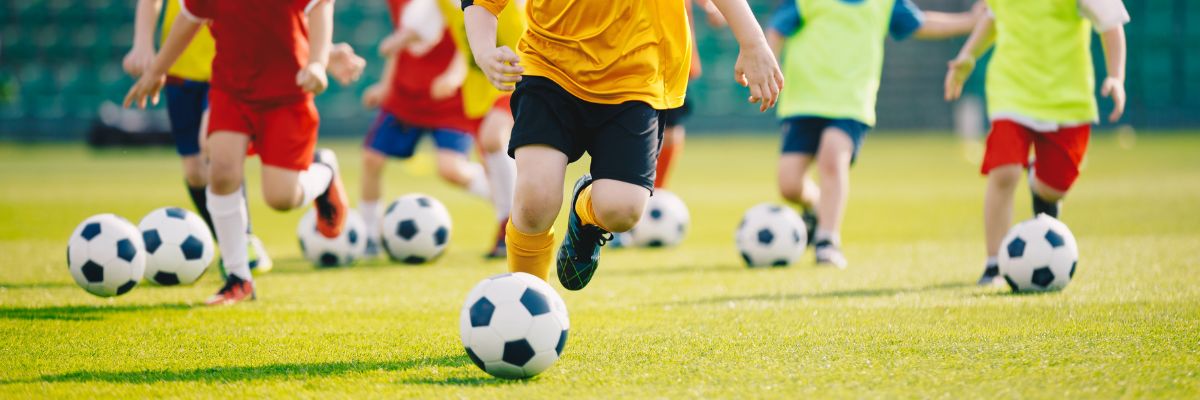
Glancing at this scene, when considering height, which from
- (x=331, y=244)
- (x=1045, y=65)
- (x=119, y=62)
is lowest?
(x=119, y=62)

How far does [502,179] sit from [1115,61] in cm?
367

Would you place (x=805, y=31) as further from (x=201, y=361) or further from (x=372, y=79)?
(x=372, y=79)

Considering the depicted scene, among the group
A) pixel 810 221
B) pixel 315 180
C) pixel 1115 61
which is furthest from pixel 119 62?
pixel 1115 61

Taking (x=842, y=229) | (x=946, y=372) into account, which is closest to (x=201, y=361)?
(x=946, y=372)

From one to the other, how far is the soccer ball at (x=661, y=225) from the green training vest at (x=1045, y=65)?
2757mm

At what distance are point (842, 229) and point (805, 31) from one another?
2.73 metres

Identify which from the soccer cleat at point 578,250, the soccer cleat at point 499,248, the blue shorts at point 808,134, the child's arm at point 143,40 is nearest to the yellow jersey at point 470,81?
the soccer cleat at point 499,248

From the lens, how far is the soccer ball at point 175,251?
18.5 ft

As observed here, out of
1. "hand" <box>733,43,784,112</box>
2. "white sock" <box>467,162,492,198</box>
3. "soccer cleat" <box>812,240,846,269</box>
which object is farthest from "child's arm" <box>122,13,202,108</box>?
"soccer cleat" <box>812,240,846,269</box>

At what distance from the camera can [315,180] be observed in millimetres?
5941

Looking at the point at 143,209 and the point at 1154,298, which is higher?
the point at 1154,298

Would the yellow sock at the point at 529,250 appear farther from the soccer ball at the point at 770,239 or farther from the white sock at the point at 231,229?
the soccer ball at the point at 770,239

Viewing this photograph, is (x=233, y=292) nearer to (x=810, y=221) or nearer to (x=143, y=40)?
(x=143, y=40)

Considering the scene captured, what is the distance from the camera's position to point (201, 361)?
3973 mm
